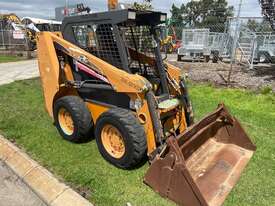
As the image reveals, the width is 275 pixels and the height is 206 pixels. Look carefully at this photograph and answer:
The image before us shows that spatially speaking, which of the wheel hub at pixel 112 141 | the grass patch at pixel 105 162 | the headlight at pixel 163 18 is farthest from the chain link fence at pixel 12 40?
the wheel hub at pixel 112 141

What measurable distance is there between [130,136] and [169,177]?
26.7 inches

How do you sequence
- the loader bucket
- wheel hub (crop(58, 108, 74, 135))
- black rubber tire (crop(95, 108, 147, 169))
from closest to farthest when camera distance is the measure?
the loader bucket → black rubber tire (crop(95, 108, 147, 169)) → wheel hub (crop(58, 108, 74, 135))

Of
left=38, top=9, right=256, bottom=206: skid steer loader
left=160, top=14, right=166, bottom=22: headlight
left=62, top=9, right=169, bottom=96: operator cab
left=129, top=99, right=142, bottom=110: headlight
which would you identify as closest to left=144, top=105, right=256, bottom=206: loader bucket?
left=38, top=9, right=256, bottom=206: skid steer loader

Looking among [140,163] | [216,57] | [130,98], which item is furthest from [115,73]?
[216,57]

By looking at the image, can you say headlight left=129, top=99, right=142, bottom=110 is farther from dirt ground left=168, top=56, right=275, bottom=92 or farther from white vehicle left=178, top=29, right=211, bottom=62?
white vehicle left=178, top=29, right=211, bottom=62

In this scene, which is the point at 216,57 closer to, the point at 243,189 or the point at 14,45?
the point at 243,189

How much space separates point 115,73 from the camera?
3.75m

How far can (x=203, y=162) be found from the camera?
3.96 metres

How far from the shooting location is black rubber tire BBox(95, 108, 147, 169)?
3518mm

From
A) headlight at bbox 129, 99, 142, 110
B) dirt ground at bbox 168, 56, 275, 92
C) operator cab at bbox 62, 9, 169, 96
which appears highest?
operator cab at bbox 62, 9, 169, 96

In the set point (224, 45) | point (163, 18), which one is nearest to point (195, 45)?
point (224, 45)

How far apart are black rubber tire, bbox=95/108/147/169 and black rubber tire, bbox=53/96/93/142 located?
574 mm


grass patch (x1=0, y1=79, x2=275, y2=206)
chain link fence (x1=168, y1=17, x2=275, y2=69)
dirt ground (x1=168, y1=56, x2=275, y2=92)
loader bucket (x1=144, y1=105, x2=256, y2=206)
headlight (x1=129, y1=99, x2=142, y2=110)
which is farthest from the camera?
chain link fence (x1=168, y1=17, x2=275, y2=69)

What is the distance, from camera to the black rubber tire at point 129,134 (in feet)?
11.5
